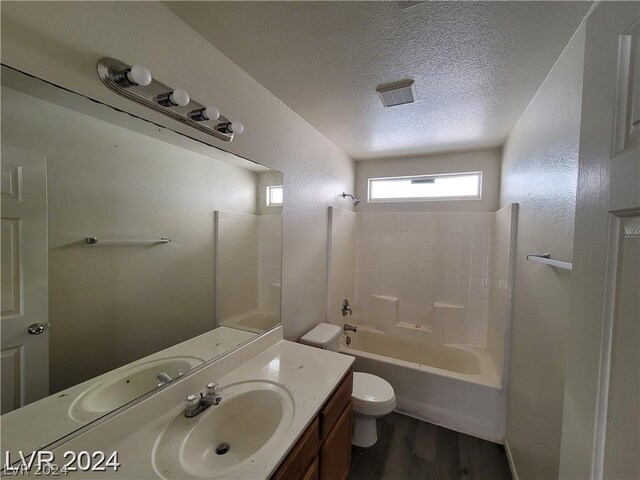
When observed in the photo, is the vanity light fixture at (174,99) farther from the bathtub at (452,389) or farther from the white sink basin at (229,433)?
the bathtub at (452,389)

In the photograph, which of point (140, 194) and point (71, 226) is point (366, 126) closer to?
point (140, 194)

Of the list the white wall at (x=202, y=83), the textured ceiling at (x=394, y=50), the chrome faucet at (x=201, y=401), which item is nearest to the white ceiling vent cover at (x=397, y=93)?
the textured ceiling at (x=394, y=50)

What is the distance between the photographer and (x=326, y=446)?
1224mm

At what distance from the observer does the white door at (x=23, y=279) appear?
71cm

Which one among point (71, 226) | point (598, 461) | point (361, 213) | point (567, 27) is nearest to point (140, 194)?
point (71, 226)

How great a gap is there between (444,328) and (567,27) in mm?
2570

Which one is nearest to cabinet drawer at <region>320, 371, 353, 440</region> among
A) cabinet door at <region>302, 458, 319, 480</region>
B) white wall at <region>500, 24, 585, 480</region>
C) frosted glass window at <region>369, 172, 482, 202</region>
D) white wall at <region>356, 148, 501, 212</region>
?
cabinet door at <region>302, 458, 319, 480</region>

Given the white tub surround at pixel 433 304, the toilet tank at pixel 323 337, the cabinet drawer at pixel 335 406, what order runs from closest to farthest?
the cabinet drawer at pixel 335 406, the toilet tank at pixel 323 337, the white tub surround at pixel 433 304

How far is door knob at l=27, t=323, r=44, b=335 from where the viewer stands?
2.54 ft

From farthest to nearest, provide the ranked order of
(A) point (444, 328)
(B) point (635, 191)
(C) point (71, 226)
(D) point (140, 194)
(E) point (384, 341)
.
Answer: (E) point (384, 341), (A) point (444, 328), (D) point (140, 194), (C) point (71, 226), (B) point (635, 191)

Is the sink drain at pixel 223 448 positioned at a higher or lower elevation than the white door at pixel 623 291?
lower

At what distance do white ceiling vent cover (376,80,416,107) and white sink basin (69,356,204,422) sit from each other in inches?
75.1

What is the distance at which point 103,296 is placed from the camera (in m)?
0.95

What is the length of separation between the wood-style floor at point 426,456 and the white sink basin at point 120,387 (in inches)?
59.4
